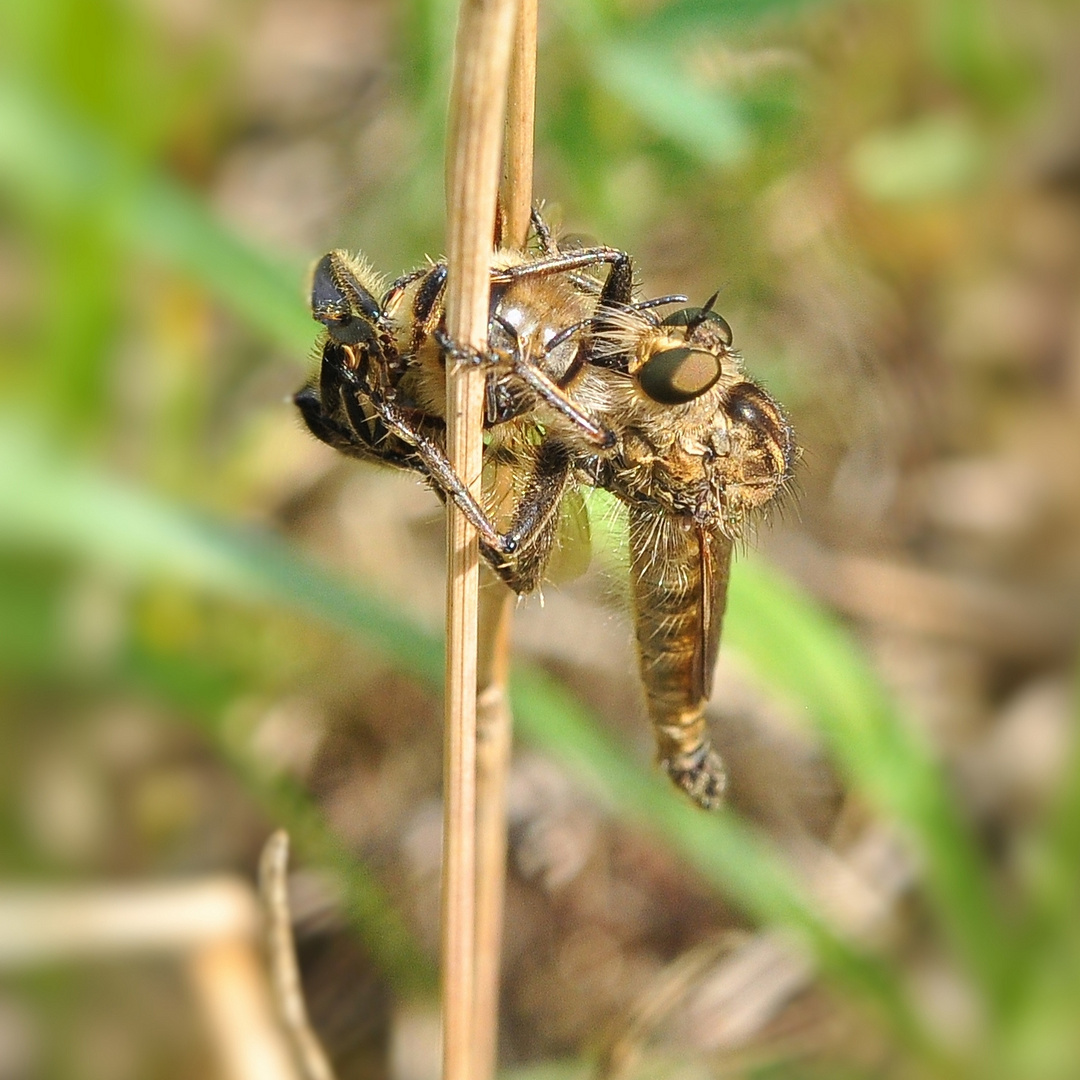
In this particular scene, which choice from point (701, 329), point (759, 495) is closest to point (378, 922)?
point (759, 495)

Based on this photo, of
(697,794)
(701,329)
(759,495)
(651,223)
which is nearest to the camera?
(701,329)

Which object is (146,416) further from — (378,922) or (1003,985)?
(1003,985)

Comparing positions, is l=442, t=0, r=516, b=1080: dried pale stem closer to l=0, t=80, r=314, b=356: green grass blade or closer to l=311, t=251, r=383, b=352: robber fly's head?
l=311, t=251, r=383, b=352: robber fly's head

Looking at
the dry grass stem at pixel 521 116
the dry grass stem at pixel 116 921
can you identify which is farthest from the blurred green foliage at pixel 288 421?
the dry grass stem at pixel 521 116

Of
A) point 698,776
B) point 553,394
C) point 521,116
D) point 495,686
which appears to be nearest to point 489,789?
point 495,686

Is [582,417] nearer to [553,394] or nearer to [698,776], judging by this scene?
[553,394]

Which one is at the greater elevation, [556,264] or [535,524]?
[556,264]

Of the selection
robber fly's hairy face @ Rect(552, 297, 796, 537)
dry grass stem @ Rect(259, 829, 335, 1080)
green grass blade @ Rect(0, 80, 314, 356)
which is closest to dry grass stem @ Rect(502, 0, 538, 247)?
robber fly's hairy face @ Rect(552, 297, 796, 537)
